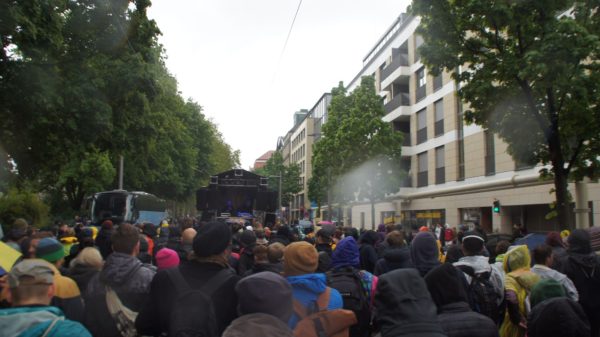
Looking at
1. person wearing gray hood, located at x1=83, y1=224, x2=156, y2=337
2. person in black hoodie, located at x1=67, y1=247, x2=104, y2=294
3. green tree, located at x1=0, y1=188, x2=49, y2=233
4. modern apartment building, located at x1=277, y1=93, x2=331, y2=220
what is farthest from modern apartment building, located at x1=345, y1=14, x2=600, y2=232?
modern apartment building, located at x1=277, y1=93, x2=331, y2=220

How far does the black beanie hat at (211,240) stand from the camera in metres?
3.47

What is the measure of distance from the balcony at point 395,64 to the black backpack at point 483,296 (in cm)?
3327

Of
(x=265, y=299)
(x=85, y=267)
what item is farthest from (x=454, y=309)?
(x=85, y=267)

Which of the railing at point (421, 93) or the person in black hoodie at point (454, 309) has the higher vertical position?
the railing at point (421, 93)

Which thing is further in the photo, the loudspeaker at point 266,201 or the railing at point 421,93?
the railing at point 421,93

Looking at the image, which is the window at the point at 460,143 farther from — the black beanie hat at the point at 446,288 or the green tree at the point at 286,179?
the green tree at the point at 286,179

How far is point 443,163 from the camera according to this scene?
31.0 m

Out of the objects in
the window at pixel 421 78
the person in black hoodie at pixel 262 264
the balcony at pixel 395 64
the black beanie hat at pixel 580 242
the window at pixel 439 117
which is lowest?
the person in black hoodie at pixel 262 264

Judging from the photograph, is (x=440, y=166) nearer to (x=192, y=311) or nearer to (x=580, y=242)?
(x=580, y=242)

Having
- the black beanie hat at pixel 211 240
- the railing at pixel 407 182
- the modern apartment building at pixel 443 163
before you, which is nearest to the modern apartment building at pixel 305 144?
the modern apartment building at pixel 443 163

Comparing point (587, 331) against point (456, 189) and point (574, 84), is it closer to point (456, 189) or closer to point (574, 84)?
point (574, 84)

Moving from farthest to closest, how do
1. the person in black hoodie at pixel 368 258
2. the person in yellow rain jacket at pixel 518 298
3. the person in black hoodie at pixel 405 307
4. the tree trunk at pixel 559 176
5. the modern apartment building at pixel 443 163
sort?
the modern apartment building at pixel 443 163 < the tree trunk at pixel 559 176 < the person in black hoodie at pixel 368 258 < the person in yellow rain jacket at pixel 518 298 < the person in black hoodie at pixel 405 307

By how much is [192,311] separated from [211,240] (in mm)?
595

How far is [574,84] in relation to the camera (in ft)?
33.7
